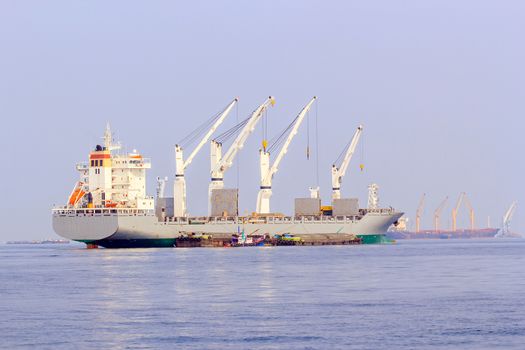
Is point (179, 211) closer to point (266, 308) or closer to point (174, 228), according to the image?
point (174, 228)

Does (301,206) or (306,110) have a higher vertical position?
(306,110)

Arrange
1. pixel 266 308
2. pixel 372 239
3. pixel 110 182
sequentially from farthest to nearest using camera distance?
pixel 372 239 → pixel 110 182 → pixel 266 308

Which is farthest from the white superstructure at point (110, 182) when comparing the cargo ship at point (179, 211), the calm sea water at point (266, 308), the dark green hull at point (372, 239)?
the calm sea water at point (266, 308)

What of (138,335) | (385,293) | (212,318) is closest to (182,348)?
(138,335)

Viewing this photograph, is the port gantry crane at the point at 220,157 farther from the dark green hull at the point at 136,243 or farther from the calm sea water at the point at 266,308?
the calm sea water at the point at 266,308

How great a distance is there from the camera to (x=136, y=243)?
12938 cm

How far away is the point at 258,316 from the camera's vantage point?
154 feet

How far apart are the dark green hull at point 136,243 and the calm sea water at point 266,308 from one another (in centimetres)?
4657

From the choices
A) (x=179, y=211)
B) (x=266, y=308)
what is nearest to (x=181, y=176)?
(x=179, y=211)

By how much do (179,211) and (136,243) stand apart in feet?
34.9

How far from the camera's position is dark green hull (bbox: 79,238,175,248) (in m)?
128

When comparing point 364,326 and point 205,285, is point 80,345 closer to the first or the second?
point 364,326

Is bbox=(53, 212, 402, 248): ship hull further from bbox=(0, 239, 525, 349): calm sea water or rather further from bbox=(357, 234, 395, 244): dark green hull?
bbox=(0, 239, 525, 349): calm sea water

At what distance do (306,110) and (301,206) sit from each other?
15093 mm
